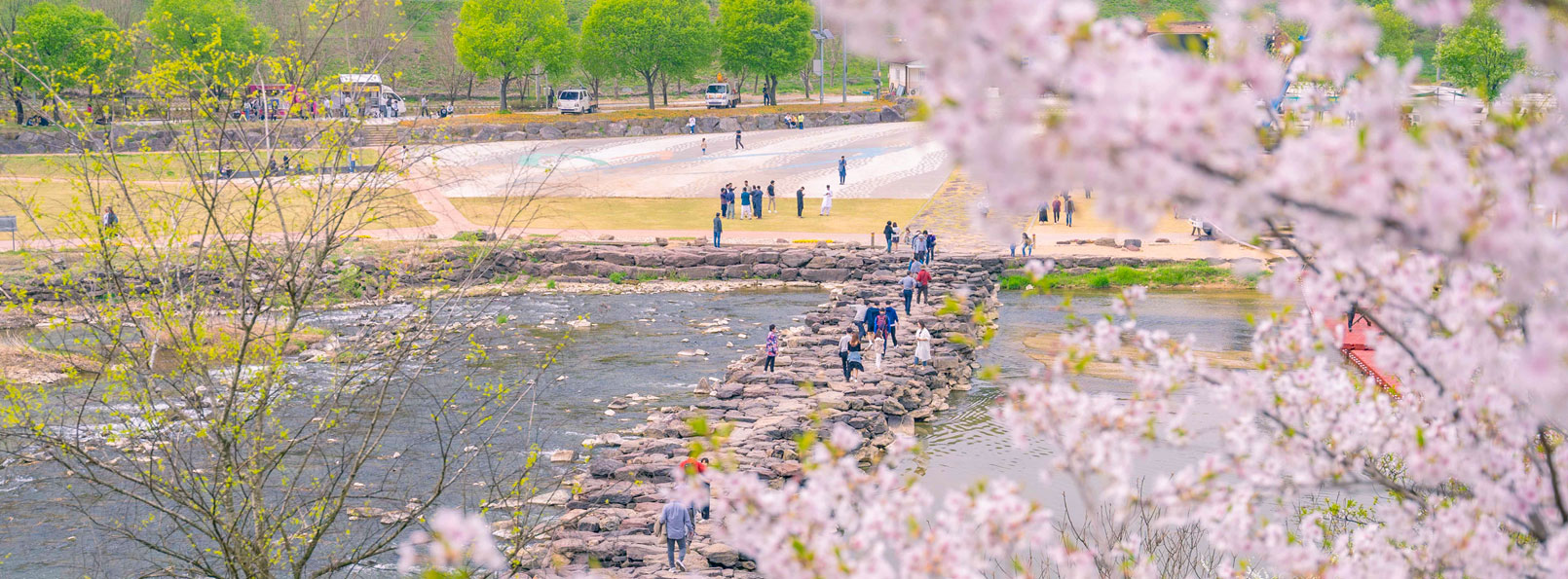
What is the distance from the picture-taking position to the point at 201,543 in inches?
707

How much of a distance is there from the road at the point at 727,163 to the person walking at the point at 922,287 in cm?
1393

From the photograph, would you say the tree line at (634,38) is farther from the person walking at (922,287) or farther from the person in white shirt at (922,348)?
the person in white shirt at (922,348)

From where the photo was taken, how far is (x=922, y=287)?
3584 centimetres

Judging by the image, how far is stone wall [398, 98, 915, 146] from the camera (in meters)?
69.2

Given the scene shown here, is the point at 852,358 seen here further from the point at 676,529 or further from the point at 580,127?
the point at 580,127

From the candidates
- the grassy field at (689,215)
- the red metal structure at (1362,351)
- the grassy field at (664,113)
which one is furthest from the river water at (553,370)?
the grassy field at (664,113)

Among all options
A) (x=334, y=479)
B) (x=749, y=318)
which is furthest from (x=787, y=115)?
(x=334, y=479)

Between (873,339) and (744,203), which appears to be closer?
(873,339)

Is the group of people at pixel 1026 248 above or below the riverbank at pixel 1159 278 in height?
above

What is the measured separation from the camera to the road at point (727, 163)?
54.8m

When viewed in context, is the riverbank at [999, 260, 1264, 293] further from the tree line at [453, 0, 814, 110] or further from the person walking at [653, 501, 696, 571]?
the tree line at [453, 0, 814, 110]

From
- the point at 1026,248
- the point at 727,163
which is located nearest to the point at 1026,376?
the point at 1026,248

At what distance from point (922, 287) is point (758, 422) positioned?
1373cm

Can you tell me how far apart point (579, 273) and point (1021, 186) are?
1578 inches
